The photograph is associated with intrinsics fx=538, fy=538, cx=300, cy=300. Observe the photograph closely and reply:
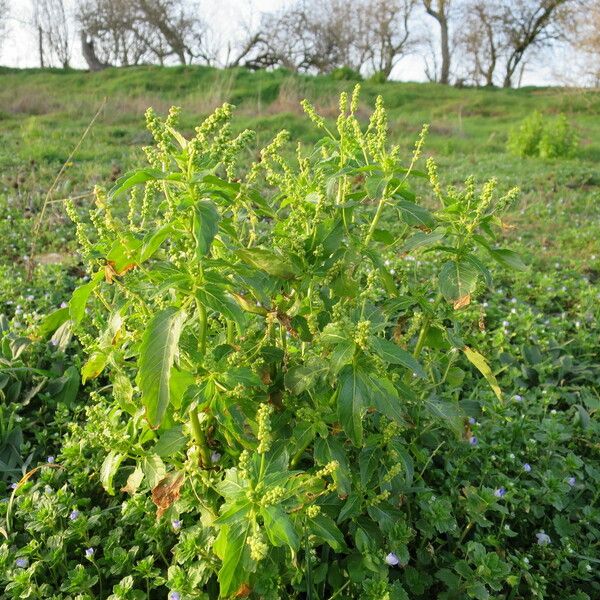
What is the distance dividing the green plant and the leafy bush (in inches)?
413

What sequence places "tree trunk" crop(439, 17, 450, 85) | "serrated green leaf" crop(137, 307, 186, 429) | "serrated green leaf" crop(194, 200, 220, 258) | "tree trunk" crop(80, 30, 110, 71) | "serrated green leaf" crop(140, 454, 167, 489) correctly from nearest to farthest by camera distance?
"serrated green leaf" crop(194, 200, 220, 258)
"serrated green leaf" crop(137, 307, 186, 429)
"serrated green leaf" crop(140, 454, 167, 489)
"tree trunk" crop(80, 30, 110, 71)
"tree trunk" crop(439, 17, 450, 85)

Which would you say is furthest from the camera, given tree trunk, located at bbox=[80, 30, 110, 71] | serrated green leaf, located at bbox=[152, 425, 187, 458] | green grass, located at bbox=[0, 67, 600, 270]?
tree trunk, located at bbox=[80, 30, 110, 71]

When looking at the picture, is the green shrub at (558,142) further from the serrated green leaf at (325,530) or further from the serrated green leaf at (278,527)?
the serrated green leaf at (278,527)

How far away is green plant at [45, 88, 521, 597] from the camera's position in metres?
1.24

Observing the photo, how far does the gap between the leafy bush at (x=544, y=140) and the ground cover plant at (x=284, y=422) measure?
9.69 metres

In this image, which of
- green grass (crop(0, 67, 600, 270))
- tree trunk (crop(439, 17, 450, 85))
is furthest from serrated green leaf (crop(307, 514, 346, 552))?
tree trunk (crop(439, 17, 450, 85))

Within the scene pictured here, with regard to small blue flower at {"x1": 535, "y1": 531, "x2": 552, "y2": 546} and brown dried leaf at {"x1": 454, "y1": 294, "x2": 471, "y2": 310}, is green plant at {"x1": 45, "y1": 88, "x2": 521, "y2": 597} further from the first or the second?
small blue flower at {"x1": 535, "y1": 531, "x2": 552, "y2": 546}

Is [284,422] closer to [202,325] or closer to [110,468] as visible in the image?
[202,325]

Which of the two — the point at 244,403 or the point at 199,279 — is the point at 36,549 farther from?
the point at 199,279

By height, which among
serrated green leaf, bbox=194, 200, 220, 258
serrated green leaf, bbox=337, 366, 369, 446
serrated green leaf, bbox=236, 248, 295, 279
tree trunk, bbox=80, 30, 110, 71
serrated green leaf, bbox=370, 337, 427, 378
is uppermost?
tree trunk, bbox=80, 30, 110, 71

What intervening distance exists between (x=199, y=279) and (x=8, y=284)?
2944 mm

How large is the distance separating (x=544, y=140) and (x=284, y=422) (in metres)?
11.0

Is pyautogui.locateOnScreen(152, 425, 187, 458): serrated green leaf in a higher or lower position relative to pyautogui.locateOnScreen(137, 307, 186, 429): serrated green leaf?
lower

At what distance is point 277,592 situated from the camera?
60.6 inches
